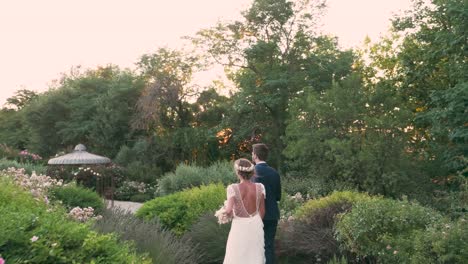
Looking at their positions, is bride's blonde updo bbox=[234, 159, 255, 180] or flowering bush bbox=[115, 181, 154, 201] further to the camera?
flowering bush bbox=[115, 181, 154, 201]

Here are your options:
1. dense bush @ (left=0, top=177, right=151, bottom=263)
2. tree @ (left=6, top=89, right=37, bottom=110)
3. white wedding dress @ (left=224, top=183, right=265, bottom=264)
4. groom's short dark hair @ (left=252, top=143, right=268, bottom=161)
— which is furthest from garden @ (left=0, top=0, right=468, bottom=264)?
→ tree @ (left=6, top=89, right=37, bottom=110)

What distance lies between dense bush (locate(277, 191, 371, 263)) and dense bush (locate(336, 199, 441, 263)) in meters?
0.34

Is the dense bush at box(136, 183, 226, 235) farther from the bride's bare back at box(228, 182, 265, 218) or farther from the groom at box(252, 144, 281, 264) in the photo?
the bride's bare back at box(228, 182, 265, 218)

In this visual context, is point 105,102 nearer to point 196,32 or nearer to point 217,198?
point 196,32

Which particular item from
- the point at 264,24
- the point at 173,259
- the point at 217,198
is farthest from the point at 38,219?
the point at 264,24

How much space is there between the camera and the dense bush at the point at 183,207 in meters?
10.9

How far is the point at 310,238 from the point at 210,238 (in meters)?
1.62

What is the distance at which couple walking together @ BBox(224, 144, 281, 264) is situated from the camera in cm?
750

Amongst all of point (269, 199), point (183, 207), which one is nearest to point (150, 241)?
point (269, 199)

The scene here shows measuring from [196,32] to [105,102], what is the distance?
7.75 meters

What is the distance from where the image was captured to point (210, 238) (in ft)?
30.7

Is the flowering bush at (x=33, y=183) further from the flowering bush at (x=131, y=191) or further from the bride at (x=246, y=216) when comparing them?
the flowering bush at (x=131, y=191)

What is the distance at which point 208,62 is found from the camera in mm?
31719

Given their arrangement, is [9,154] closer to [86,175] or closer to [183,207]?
[86,175]
